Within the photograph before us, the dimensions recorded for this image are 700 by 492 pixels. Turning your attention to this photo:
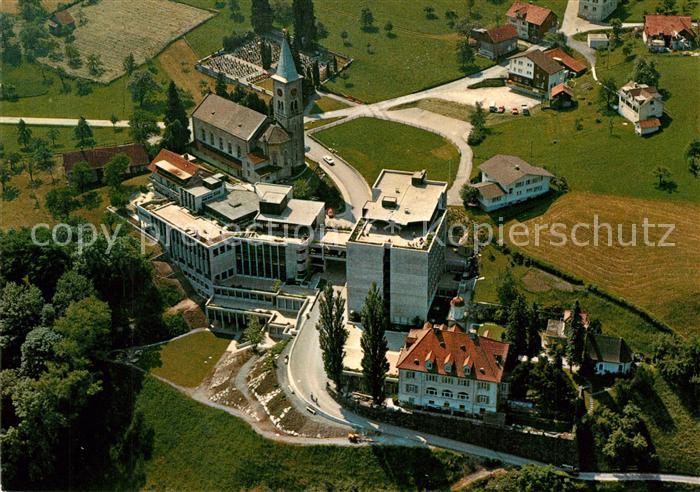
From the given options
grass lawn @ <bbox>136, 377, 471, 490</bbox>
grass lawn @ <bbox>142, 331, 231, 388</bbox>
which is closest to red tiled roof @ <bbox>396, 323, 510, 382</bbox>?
grass lawn @ <bbox>136, 377, 471, 490</bbox>

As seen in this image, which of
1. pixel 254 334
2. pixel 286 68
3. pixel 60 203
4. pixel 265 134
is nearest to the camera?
pixel 254 334

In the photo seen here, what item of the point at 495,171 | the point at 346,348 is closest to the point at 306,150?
the point at 495,171

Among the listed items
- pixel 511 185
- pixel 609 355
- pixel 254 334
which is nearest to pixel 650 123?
A: pixel 511 185

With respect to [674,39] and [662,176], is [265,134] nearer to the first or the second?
[662,176]

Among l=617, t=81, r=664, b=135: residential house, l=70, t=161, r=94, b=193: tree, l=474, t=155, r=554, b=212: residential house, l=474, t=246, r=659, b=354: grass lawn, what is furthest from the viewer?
l=70, t=161, r=94, b=193: tree

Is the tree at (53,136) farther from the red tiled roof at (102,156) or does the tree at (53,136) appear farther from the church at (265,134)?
the church at (265,134)

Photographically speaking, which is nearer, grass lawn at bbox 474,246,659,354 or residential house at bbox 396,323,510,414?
residential house at bbox 396,323,510,414

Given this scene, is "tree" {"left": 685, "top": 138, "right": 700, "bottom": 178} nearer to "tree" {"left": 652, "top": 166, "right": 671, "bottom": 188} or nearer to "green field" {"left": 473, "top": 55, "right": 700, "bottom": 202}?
"green field" {"left": 473, "top": 55, "right": 700, "bottom": 202}

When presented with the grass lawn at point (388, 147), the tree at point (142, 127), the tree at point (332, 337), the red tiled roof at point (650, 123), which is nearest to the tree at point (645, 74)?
the red tiled roof at point (650, 123)
